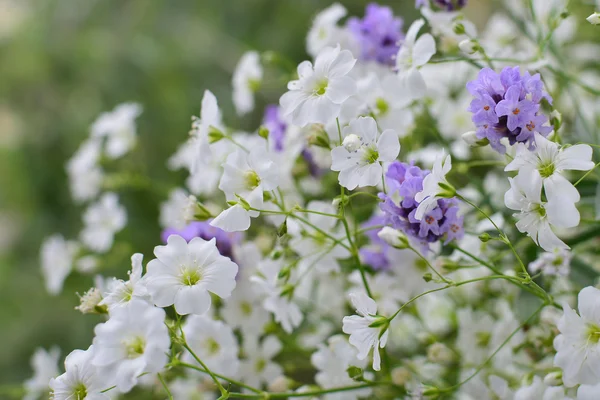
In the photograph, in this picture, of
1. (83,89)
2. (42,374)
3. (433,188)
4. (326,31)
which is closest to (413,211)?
(433,188)

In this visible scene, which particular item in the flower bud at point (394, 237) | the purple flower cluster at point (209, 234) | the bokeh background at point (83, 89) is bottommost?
Answer: the flower bud at point (394, 237)

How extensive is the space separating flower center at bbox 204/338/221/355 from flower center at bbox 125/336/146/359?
12 cm

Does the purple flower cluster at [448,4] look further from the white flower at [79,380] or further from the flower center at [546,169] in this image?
the white flower at [79,380]

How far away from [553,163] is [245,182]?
0.18 m

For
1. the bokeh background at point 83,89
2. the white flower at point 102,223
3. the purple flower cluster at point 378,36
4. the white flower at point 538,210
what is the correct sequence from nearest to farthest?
1. the white flower at point 538,210
2. the purple flower cluster at point 378,36
3. the white flower at point 102,223
4. the bokeh background at point 83,89

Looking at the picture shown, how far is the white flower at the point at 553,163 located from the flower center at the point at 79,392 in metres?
0.26

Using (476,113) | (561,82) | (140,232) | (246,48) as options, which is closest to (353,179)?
(476,113)

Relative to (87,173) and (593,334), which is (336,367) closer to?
(593,334)

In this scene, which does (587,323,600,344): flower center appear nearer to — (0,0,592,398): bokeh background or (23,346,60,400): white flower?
(23,346,60,400): white flower

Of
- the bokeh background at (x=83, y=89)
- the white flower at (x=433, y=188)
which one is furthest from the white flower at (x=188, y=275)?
the bokeh background at (x=83, y=89)

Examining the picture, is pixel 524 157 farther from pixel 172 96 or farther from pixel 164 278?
pixel 172 96

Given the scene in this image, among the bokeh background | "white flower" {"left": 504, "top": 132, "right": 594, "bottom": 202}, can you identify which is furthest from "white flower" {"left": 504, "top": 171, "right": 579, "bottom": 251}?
the bokeh background

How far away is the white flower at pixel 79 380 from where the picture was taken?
0.34m

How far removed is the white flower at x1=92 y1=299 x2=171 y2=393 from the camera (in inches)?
12.6
